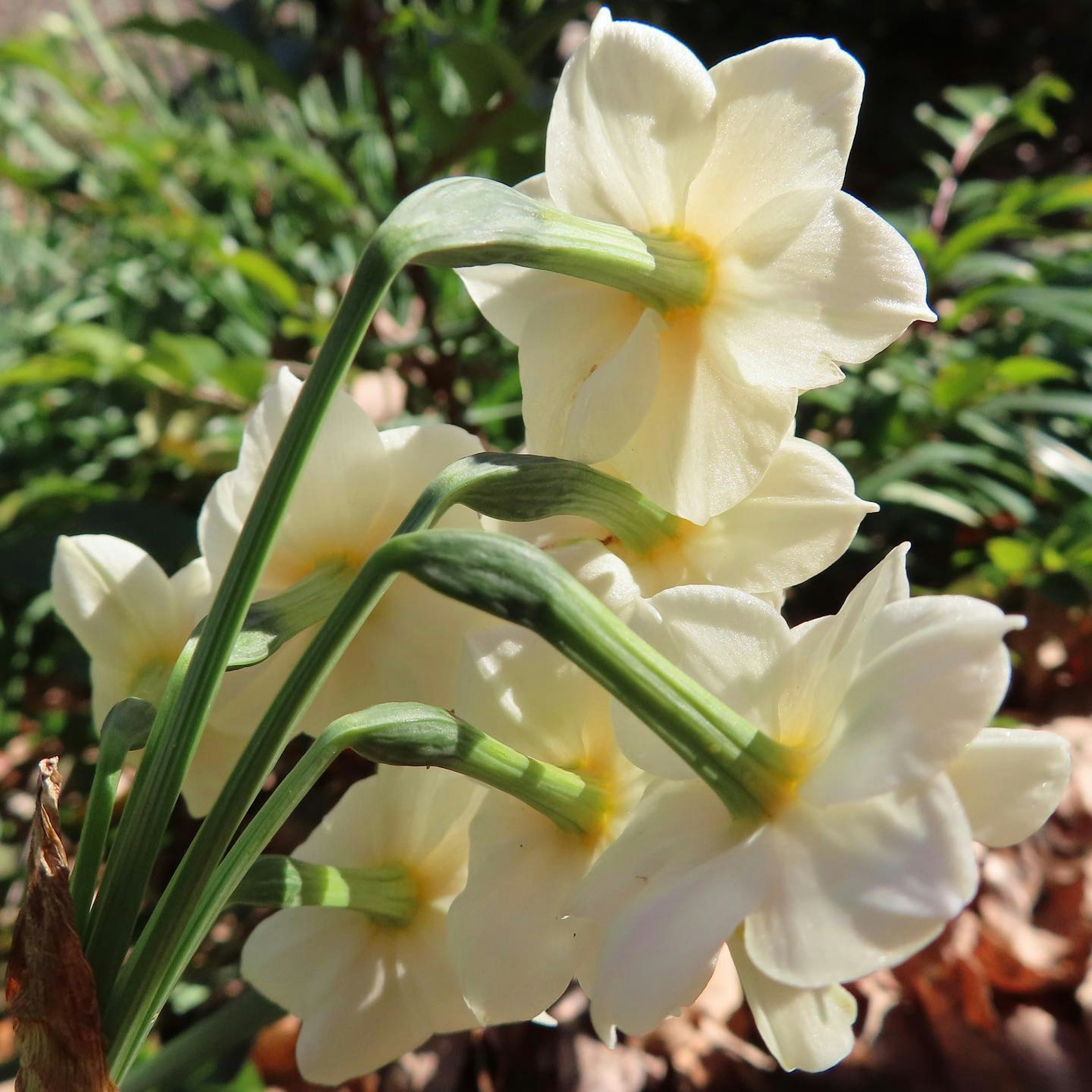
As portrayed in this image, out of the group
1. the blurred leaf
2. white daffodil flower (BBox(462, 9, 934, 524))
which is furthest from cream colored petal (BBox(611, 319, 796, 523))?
the blurred leaf

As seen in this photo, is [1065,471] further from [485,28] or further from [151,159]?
[151,159]

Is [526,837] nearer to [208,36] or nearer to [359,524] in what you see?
[359,524]

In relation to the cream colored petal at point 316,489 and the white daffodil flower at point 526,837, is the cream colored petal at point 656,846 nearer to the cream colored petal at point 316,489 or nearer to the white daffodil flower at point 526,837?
the white daffodil flower at point 526,837

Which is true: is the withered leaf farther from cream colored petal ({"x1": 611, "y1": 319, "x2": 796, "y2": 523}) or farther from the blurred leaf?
the blurred leaf

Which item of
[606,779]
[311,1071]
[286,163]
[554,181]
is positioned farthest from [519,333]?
[286,163]

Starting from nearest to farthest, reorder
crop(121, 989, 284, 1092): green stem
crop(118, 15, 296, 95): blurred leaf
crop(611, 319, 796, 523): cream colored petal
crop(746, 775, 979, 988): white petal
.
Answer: crop(746, 775, 979, 988): white petal < crop(611, 319, 796, 523): cream colored petal < crop(121, 989, 284, 1092): green stem < crop(118, 15, 296, 95): blurred leaf

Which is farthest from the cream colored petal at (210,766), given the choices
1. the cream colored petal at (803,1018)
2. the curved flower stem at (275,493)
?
the cream colored petal at (803,1018)
